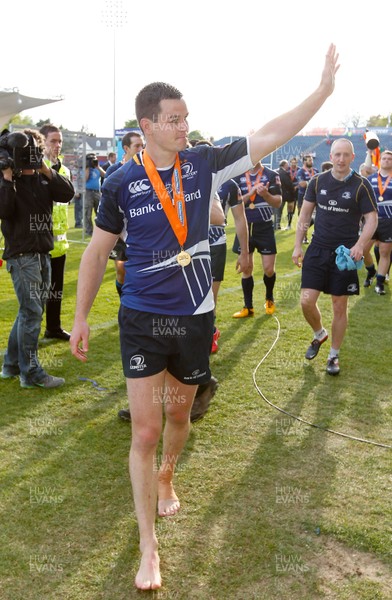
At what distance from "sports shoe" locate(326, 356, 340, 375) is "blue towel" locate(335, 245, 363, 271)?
1.03m

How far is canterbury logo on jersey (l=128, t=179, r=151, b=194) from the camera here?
3033mm

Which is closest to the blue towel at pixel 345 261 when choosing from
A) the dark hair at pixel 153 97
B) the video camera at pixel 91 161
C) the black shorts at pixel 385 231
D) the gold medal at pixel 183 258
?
the gold medal at pixel 183 258

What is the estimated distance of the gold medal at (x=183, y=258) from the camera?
Answer: 307cm

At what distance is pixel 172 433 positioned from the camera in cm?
358

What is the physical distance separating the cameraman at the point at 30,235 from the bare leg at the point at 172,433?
7.55 feet

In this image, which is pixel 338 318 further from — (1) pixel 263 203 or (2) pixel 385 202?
(2) pixel 385 202

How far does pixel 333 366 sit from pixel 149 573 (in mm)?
3760

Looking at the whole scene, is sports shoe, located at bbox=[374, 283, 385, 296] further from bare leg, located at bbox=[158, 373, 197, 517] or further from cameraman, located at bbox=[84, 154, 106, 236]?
cameraman, located at bbox=[84, 154, 106, 236]

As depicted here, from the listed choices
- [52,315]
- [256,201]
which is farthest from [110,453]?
[256,201]

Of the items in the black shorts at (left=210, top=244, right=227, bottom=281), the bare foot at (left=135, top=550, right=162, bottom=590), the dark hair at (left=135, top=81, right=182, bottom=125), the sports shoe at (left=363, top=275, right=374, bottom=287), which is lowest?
the sports shoe at (left=363, top=275, right=374, bottom=287)

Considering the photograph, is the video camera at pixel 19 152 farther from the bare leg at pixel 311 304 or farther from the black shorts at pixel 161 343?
the bare leg at pixel 311 304

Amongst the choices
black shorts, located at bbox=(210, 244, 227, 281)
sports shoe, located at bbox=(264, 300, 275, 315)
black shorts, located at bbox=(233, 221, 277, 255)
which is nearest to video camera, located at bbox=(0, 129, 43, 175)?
black shorts, located at bbox=(210, 244, 227, 281)

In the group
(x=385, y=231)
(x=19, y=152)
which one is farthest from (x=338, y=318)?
(x=385, y=231)

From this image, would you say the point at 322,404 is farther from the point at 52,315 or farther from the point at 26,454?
the point at 52,315
